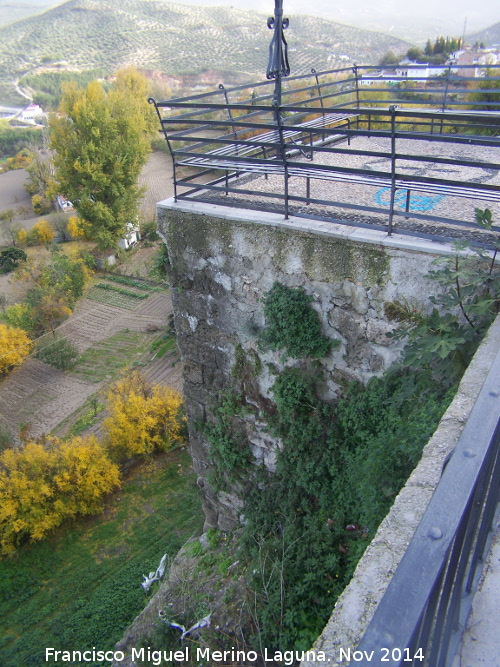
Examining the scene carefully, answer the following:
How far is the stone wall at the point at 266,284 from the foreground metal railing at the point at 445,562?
224cm

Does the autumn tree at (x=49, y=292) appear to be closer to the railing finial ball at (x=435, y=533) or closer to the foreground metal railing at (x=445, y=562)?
the foreground metal railing at (x=445, y=562)

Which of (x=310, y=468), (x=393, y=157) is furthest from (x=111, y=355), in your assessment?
(x=393, y=157)

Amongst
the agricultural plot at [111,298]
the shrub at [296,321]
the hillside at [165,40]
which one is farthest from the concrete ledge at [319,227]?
the hillside at [165,40]

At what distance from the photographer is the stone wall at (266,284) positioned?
3.87 meters

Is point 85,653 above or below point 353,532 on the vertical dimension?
below

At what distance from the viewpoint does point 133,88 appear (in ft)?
122

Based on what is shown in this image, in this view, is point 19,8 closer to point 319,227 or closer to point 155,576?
point 155,576

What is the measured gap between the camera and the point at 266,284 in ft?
15.0

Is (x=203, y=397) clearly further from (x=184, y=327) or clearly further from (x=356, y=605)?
(x=356, y=605)

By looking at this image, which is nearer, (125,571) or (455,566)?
(455,566)

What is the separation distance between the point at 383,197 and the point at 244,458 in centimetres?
328

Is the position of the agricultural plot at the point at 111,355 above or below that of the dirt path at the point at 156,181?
below

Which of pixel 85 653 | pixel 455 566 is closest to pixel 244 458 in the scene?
pixel 455 566

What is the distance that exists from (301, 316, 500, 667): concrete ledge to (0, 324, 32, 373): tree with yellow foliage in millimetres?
17326
